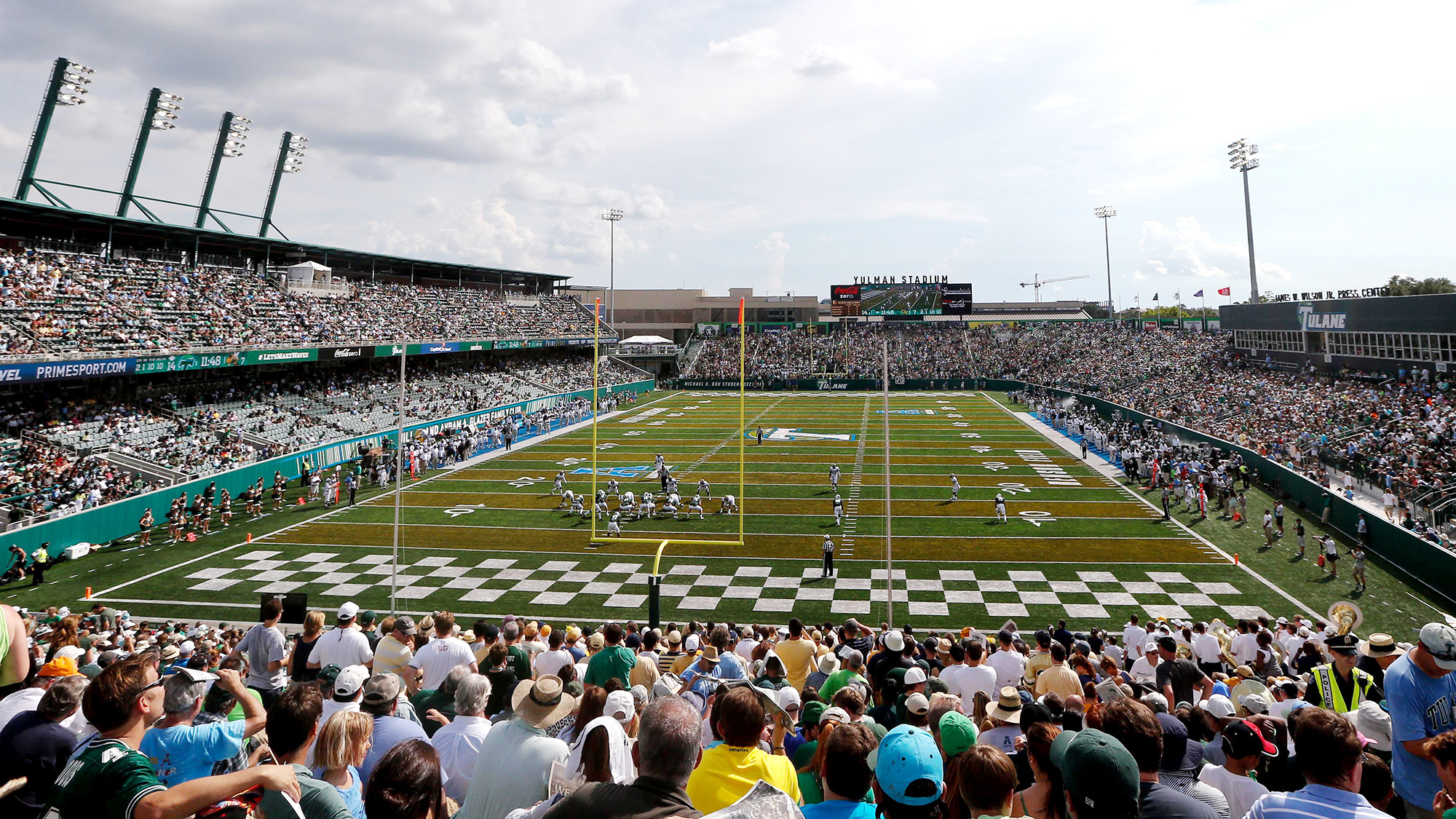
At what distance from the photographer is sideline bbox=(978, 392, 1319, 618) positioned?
56.5ft

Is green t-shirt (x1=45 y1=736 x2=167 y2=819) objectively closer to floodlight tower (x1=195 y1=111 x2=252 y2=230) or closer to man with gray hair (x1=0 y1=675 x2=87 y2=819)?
man with gray hair (x1=0 y1=675 x2=87 y2=819)

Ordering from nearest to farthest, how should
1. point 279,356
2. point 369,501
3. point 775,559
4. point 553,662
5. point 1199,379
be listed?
point 553,662
point 775,559
point 369,501
point 279,356
point 1199,379

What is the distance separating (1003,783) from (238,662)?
7.12 meters

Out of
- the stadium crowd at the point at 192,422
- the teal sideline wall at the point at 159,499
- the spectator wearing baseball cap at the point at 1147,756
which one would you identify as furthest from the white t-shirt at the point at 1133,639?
the stadium crowd at the point at 192,422

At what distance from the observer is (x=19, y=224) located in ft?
105

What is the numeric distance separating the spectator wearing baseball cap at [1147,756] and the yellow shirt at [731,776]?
1181 mm

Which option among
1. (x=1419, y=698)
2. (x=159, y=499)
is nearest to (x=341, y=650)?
(x=1419, y=698)

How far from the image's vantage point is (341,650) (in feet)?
24.4

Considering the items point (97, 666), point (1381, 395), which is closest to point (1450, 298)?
point (1381, 395)

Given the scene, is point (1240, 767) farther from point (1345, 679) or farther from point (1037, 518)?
point (1037, 518)

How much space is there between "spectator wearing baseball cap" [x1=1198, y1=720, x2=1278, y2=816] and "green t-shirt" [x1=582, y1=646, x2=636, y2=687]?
14.5 feet

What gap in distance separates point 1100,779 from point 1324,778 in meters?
0.93

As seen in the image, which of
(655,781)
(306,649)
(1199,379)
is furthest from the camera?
(1199,379)

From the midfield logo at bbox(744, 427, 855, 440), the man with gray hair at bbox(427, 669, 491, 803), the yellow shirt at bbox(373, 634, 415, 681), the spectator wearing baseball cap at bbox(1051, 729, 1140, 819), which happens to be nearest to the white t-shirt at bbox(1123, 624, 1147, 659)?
the spectator wearing baseball cap at bbox(1051, 729, 1140, 819)
